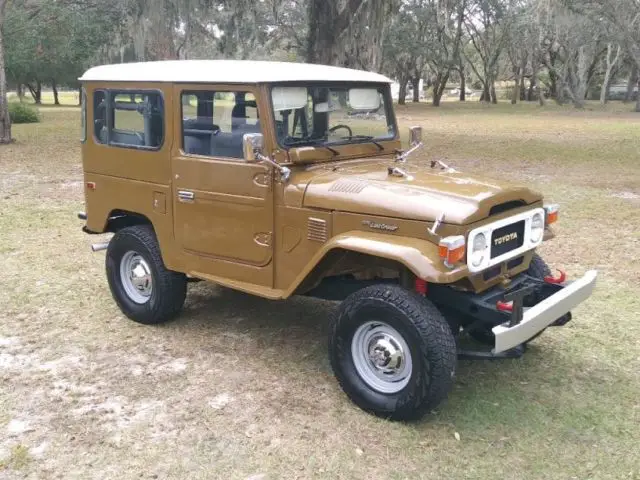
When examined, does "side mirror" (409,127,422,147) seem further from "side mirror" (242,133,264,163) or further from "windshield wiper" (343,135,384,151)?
"side mirror" (242,133,264,163)

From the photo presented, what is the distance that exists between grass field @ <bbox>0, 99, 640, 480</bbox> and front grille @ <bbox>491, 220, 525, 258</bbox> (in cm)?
88

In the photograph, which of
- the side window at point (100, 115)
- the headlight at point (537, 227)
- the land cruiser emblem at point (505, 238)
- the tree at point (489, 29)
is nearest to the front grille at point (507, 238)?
the land cruiser emblem at point (505, 238)

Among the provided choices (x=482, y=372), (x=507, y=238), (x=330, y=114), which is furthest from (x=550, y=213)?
(x=330, y=114)

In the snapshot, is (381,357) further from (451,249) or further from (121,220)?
(121,220)

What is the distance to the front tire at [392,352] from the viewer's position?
137 inches

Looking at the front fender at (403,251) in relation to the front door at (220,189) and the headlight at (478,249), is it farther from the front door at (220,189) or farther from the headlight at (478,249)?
the front door at (220,189)

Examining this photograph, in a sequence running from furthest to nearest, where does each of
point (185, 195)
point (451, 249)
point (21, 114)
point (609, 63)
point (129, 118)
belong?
point (609, 63), point (21, 114), point (129, 118), point (185, 195), point (451, 249)

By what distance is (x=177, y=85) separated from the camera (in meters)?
4.49

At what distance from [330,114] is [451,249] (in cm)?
156

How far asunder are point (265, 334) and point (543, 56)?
41.0 metres

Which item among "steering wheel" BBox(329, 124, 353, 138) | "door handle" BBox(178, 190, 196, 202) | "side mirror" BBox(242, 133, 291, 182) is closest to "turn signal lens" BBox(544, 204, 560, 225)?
"steering wheel" BBox(329, 124, 353, 138)

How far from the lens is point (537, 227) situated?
414cm

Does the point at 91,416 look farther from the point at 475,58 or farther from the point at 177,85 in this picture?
the point at 475,58

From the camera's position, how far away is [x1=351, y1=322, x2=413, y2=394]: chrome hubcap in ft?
12.1
